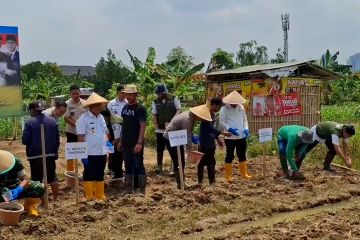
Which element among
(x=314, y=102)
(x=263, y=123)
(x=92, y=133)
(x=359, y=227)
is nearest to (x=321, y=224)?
(x=359, y=227)

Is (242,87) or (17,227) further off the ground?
(242,87)

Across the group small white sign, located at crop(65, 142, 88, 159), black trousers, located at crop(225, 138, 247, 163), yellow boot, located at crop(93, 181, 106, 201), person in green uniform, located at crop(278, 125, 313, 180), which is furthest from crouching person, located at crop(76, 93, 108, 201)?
person in green uniform, located at crop(278, 125, 313, 180)

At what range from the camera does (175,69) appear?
16.7m

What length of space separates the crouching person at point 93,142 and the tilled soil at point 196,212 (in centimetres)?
34

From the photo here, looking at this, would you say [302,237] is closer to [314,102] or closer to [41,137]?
[41,137]

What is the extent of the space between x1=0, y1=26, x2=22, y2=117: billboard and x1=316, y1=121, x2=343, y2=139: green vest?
20.3 ft

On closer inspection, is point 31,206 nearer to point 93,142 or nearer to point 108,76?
point 93,142

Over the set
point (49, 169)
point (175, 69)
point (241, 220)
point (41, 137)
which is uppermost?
point (175, 69)

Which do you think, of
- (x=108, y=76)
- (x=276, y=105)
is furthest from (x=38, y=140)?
(x=108, y=76)

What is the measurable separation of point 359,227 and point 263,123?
27.0ft

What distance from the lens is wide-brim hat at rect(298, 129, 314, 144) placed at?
314 inches

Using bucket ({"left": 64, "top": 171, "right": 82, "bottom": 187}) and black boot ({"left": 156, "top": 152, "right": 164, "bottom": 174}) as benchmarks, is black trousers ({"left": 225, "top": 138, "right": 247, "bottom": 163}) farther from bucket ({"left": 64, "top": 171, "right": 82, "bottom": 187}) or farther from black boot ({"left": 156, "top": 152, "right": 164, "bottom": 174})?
bucket ({"left": 64, "top": 171, "right": 82, "bottom": 187})

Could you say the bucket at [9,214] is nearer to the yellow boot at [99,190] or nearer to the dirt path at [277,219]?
the yellow boot at [99,190]

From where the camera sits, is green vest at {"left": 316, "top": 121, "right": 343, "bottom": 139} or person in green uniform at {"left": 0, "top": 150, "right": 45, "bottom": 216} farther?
green vest at {"left": 316, "top": 121, "right": 343, "bottom": 139}
